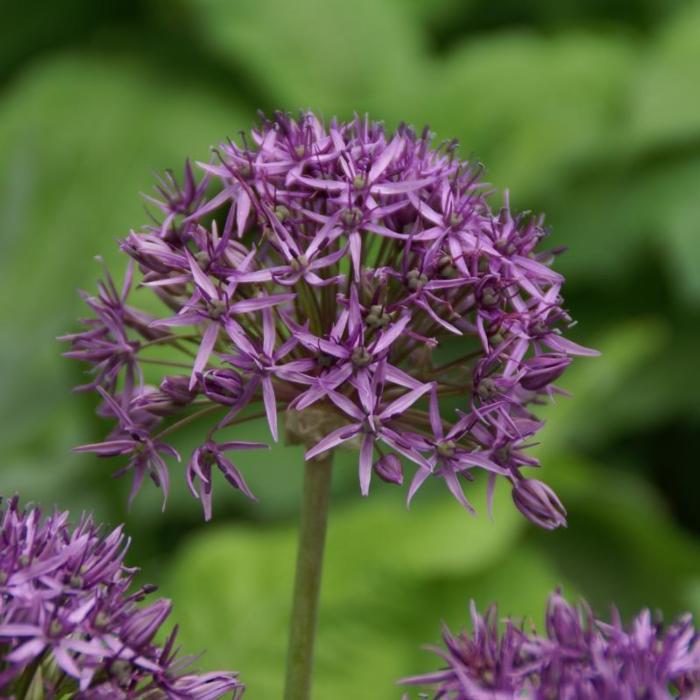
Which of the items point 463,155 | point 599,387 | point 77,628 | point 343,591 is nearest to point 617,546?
point 599,387

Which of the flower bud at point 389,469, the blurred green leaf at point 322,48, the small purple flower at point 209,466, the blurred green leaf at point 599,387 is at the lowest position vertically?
the blurred green leaf at point 599,387

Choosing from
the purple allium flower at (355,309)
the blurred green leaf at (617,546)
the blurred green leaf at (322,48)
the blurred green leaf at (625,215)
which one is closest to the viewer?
the purple allium flower at (355,309)

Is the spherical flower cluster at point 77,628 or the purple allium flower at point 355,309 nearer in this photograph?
the spherical flower cluster at point 77,628

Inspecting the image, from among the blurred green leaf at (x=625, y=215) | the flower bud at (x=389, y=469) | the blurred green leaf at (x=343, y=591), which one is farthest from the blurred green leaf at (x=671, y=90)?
the flower bud at (x=389, y=469)

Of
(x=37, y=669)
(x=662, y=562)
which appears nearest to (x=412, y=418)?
Result: (x=37, y=669)

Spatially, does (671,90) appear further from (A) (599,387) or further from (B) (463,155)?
(A) (599,387)

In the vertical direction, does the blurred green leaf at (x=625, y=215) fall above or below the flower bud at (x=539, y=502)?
below

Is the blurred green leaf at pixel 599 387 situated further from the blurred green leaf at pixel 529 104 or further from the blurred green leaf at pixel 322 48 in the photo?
the blurred green leaf at pixel 322 48
